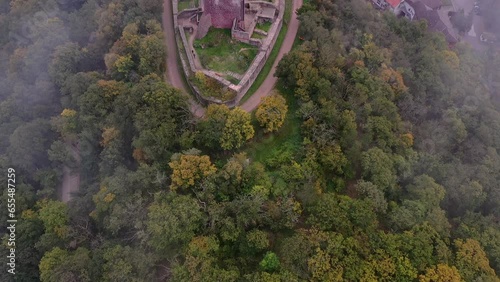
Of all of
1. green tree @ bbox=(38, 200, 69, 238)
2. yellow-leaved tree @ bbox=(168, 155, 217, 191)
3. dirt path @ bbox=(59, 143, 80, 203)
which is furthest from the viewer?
dirt path @ bbox=(59, 143, 80, 203)

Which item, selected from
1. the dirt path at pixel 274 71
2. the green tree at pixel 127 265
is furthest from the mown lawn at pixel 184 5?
the green tree at pixel 127 265

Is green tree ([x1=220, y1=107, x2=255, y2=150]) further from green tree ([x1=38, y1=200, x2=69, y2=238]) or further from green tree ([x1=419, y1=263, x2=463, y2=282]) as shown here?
green tree ([x1=419, y1=263, x2=463, y2=282])

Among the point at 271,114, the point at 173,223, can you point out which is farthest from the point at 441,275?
the point at 173,223

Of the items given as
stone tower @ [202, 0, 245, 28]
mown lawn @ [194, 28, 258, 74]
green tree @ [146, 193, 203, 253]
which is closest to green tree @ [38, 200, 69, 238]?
green tree @ [146, 193, 203, 253]

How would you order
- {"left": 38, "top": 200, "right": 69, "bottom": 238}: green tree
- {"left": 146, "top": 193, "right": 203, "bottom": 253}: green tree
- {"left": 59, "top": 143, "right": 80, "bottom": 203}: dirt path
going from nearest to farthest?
{"left": 146, "top": 193, "right": 203, "bottom": 253}: green tree, {"left": 38, "top": 200, "right": 69, "bottom": 238}: green tree, {"left": 59, "top": 143, "right": 80, "bottom": 203}: dirt path

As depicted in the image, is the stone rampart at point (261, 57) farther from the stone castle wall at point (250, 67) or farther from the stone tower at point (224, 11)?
the stone tower at point (224, 11)

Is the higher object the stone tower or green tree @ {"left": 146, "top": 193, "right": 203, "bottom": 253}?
the stone tower
